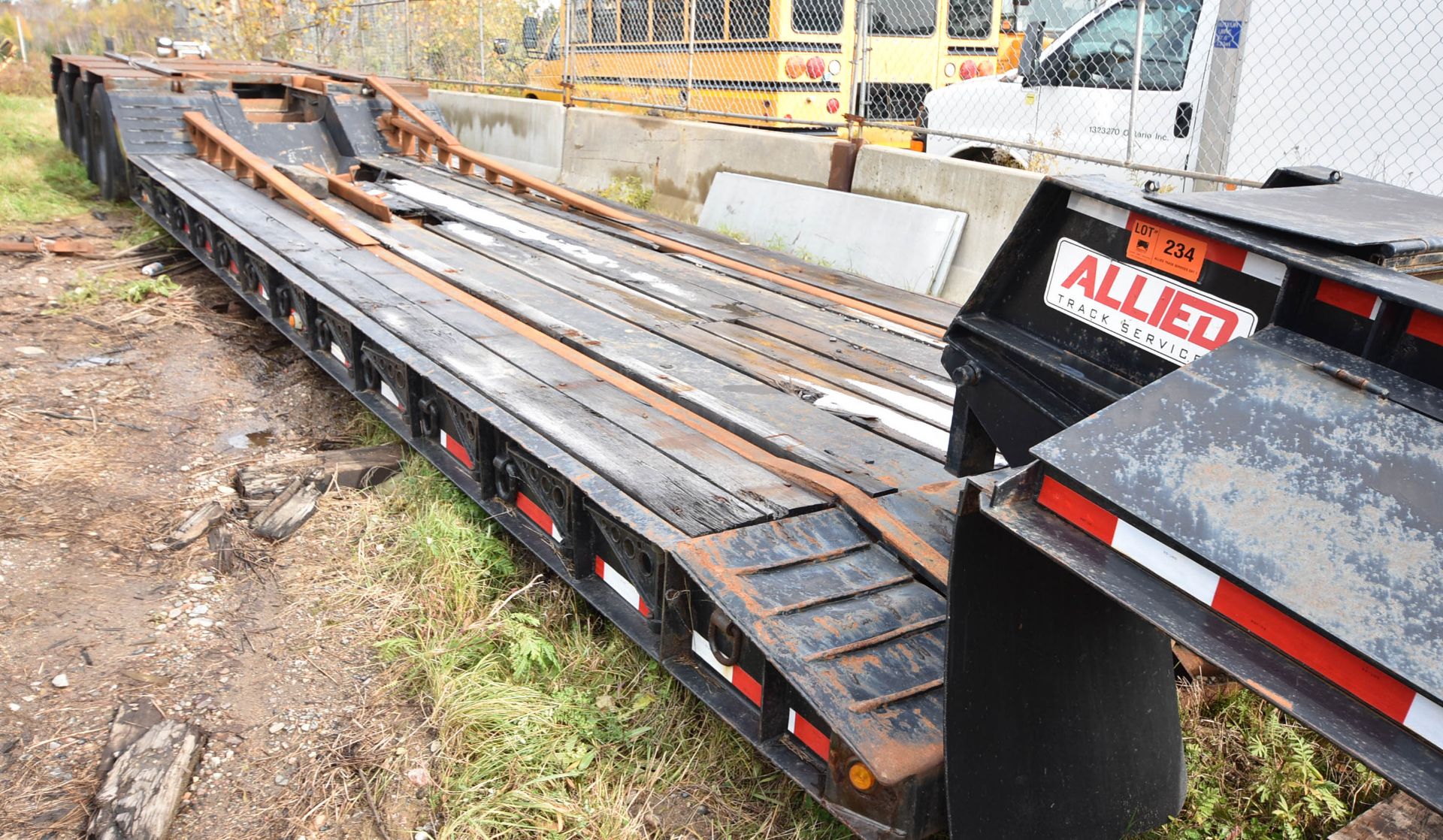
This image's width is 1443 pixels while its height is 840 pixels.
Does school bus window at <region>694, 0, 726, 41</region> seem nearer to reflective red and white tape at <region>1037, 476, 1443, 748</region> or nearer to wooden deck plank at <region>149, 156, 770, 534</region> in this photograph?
wooden deck plank at <region>149, 156, 770, 534</region>

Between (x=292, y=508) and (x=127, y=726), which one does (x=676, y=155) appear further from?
(x=127, y=726)

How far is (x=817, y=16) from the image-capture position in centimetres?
1042

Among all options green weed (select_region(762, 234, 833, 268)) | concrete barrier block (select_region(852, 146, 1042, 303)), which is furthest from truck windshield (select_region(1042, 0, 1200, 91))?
green weed (select_region(762, 234, 833, 268))

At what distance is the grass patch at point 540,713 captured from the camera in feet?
8.81

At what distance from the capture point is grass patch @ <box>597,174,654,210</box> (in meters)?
9.07

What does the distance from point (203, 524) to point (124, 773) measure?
1512mm

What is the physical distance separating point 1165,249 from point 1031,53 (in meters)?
6.69

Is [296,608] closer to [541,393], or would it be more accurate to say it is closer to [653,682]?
[541,393]

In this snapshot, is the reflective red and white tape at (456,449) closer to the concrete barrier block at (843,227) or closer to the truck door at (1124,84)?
the concrete barrier block at (843,227)

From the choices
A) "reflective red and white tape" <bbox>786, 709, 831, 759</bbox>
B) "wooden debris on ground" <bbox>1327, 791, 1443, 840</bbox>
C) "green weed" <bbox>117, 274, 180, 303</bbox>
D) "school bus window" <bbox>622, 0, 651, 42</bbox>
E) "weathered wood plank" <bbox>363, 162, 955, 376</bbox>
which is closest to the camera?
"reflective red and white tape" <bbox>786, 709, 831, 759</bbox>

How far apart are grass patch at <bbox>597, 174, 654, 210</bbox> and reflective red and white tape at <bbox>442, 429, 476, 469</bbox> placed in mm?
5296

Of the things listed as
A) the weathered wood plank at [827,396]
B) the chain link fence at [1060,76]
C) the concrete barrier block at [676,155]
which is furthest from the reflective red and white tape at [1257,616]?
the concrete barrier block at [676,155]

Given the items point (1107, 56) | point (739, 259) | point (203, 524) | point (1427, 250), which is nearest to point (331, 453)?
point (203, 524)

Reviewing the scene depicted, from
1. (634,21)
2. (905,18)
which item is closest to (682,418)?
(905,18)
